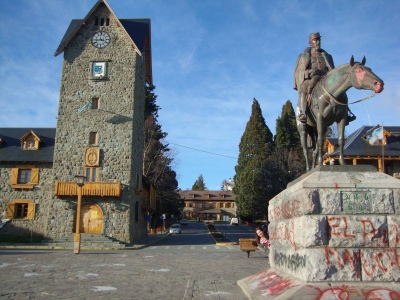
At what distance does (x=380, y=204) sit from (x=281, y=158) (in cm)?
3886

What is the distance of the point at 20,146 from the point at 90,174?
10.4 metres

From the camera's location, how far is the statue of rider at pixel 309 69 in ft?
24.4

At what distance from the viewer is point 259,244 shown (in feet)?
67.8

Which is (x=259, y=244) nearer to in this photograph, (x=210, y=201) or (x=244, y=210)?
(x=244, y=210)

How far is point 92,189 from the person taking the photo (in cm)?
3041

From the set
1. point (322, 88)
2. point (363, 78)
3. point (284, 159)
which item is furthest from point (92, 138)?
point (363, 78)

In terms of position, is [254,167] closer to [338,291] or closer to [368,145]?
[368,145]

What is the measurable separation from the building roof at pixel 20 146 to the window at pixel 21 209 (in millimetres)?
3794

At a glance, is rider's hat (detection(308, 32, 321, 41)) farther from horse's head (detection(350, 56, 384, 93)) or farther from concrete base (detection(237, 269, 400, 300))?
concrete base (detection(237, 269, 400, 300))

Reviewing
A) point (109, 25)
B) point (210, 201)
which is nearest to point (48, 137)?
point (109, 25)

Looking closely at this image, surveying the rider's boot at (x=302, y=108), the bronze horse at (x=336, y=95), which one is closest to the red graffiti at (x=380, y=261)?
the bronze horse at (x=336, y=95)

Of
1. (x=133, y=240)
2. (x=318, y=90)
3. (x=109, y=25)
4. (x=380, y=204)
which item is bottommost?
(x=133, y=240)

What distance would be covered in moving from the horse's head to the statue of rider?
2.98 feet

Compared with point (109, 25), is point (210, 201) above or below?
below
